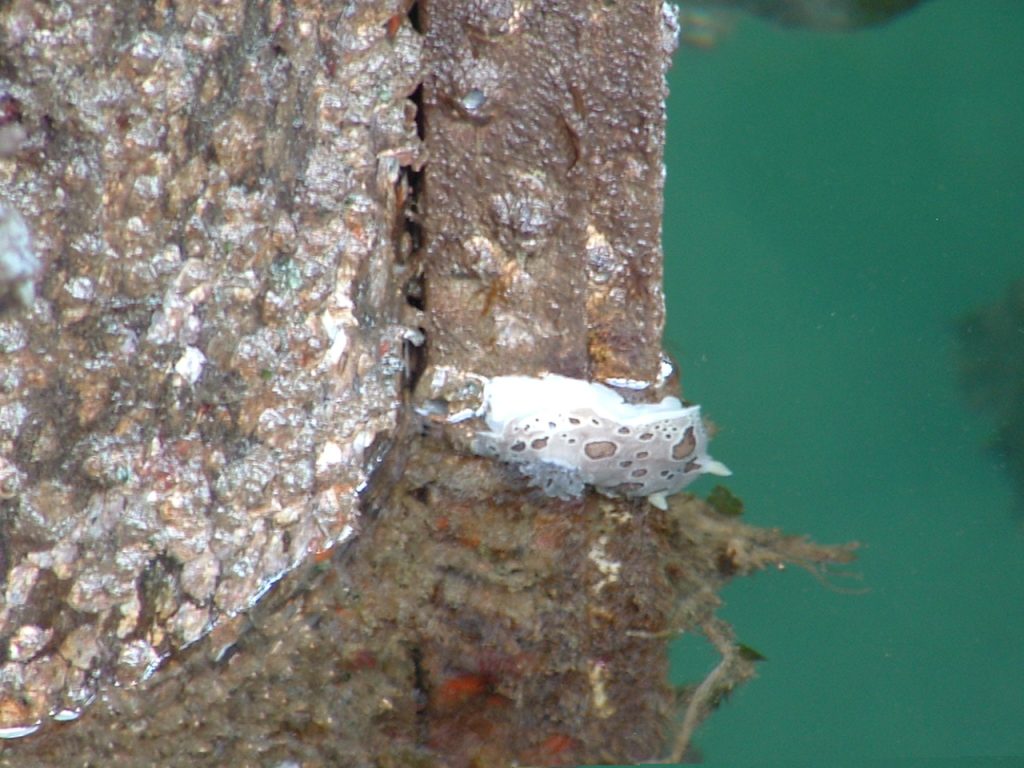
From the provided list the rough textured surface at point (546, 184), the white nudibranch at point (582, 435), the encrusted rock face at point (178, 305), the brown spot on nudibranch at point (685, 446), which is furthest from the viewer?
the brown spot on nudibranch at point (685, 446)

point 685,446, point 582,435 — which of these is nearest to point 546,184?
point 582,435

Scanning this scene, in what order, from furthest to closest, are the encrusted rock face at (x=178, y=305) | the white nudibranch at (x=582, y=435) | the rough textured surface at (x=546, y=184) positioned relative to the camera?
1. the white nudibranch at (x=582, y=435)
2. the rough textured surface at (x=546, y=184)
3. the encrusted rock face at (x=178, y=305)

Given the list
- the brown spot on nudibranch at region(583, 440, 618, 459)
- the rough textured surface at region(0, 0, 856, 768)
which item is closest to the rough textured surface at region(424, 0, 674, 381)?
the rough textured surface at region(0, 0, 856, 768)

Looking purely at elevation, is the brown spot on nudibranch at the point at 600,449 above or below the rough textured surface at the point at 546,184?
below

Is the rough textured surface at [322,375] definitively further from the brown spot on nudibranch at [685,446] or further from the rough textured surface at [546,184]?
the brown spot on nudibranch at [685,446]

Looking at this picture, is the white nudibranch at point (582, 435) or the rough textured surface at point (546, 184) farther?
the white nudibranch at point (582, 435)

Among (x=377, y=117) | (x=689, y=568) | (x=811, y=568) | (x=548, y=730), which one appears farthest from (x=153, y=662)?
(x=811, y=568)

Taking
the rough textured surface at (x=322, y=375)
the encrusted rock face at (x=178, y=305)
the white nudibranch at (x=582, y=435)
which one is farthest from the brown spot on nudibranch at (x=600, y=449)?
the encrusted rock face at (x=178, y=305)
